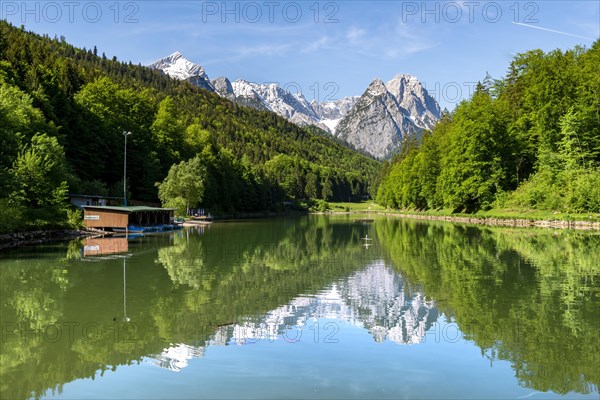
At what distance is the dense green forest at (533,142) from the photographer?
69188 millimetres

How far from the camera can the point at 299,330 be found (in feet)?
48.0

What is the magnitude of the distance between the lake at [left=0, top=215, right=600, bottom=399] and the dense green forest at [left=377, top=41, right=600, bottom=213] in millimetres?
46354

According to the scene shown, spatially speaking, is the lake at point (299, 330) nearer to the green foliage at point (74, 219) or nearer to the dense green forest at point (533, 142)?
the green foliage at point (74, 219)

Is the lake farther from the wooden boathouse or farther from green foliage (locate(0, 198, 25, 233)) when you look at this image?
the wooden boathouse

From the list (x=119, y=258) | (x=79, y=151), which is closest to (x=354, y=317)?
(x=119, y=258)

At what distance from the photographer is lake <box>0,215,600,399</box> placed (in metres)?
10.2

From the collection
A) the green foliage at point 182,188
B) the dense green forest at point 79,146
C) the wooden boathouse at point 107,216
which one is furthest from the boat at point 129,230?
the green foliage at point 182,188

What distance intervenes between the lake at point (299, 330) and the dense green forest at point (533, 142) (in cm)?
4635

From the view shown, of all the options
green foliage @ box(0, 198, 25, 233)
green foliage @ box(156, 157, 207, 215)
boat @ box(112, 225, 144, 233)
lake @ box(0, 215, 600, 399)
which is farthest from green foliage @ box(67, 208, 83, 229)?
green foliage @ box(156, 157, 207, 215)

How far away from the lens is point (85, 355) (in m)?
12.0

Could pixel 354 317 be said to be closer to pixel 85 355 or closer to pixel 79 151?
pixel 85 355

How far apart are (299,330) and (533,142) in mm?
81386

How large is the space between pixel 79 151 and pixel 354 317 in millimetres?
71632

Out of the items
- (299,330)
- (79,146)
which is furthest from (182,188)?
(299,330)
